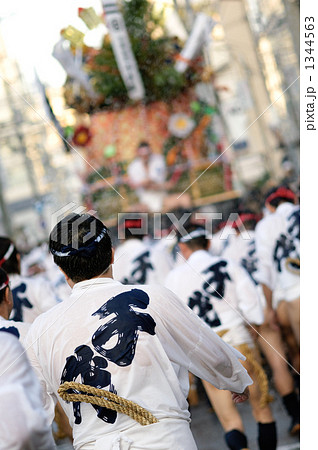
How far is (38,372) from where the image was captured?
251 cm

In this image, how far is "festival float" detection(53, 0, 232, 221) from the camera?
547 inches

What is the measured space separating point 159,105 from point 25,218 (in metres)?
26.9

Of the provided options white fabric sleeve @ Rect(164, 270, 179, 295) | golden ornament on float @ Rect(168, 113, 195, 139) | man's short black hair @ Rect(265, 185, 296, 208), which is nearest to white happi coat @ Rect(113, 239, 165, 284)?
man's short black hair @ Rect(265, 185, 296, 208)

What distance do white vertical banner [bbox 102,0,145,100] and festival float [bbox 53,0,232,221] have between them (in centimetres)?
131

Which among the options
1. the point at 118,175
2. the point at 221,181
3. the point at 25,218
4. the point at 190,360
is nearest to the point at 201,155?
the point at 221,181

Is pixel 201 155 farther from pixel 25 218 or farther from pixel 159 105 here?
pixel 25 218

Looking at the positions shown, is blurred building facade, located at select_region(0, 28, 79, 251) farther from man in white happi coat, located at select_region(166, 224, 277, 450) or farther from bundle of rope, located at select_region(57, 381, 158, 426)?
bundle of rope, located at select_region(57, 381, 158, 426)

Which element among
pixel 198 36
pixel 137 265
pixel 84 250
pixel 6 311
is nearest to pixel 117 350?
pixel 84 250

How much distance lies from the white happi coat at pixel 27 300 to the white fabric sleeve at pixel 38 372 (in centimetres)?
193

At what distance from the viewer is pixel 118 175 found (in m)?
14.6

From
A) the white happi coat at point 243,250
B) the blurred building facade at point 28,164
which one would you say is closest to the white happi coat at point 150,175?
the blurred building facade at point 28,164

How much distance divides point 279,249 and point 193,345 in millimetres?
3248
